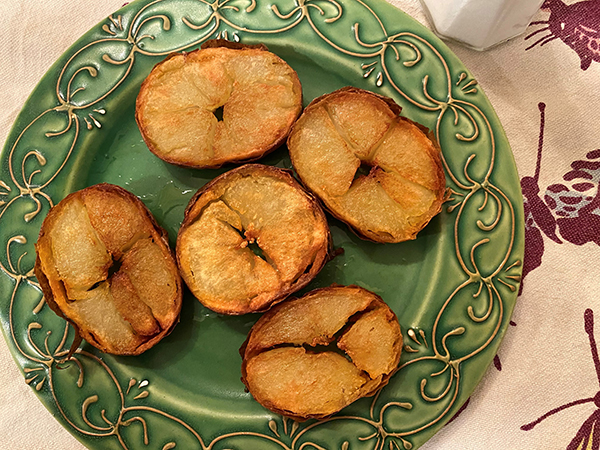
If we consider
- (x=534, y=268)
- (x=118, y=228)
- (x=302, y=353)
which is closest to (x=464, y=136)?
(x=534, y=268)

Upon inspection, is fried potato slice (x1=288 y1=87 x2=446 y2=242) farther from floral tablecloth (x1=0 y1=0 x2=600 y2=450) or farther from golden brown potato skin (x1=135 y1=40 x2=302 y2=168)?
floral tablecloth (x1=0 y1=0 x2=600 y2=450)

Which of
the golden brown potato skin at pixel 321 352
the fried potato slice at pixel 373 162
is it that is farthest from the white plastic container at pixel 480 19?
the golden brown potato skin at pixel 321 352

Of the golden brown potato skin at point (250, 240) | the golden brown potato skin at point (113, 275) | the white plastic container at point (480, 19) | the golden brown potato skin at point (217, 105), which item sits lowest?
the golden brown potato skin at point (113, 275)

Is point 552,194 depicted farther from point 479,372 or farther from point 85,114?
point 85,114

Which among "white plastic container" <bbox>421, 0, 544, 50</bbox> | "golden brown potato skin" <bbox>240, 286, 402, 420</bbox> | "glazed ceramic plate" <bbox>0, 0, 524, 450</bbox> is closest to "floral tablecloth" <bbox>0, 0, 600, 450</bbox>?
"white plastic container" <bbox>421, 0, 544, 50</bbox>

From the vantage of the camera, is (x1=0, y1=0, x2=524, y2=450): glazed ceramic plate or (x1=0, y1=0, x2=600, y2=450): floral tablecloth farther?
(x1=0, y1=0, x2=600, y2=450): floral tablecloth

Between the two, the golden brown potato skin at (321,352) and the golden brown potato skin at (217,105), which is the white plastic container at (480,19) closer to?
the golden brown potato skin at (217,105)
